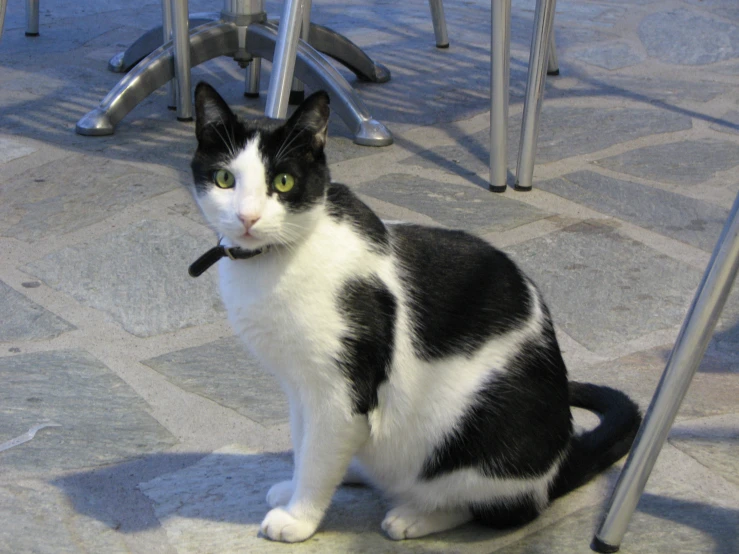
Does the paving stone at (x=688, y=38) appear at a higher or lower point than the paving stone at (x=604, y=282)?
higher

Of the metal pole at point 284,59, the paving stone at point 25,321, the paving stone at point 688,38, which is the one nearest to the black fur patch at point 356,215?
the paving stone at point 25,321

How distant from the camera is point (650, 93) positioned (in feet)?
11.8

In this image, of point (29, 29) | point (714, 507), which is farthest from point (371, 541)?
point (29, 29)

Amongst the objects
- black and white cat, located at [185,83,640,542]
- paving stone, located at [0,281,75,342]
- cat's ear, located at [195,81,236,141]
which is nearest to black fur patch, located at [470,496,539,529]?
black and white cat, located at [185,83,640,542]

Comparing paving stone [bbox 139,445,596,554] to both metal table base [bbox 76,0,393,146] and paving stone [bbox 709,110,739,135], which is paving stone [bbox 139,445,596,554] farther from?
paving stone [bbox 709,110,739,135]

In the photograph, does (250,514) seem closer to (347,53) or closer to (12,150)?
(12,150)

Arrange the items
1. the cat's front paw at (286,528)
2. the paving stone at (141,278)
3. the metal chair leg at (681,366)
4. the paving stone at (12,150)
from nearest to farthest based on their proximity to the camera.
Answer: the metal chair leg at (681,366), the cat's front paw at (286,528), the paving stone at (141,278), the paving stone at (12,150)

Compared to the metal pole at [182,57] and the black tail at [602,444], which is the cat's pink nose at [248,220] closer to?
the black tail at [602,444]

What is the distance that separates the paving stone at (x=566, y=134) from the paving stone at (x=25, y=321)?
4.21 feet

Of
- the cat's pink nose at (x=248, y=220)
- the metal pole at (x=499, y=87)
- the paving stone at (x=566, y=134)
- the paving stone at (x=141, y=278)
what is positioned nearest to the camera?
the cat's pink nose at (x=248, y=220)

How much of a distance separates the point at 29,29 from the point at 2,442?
9.50ft

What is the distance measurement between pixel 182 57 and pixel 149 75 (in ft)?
0.42

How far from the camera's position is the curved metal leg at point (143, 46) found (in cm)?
338

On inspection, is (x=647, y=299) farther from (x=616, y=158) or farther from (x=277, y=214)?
(x=277, y=214)
